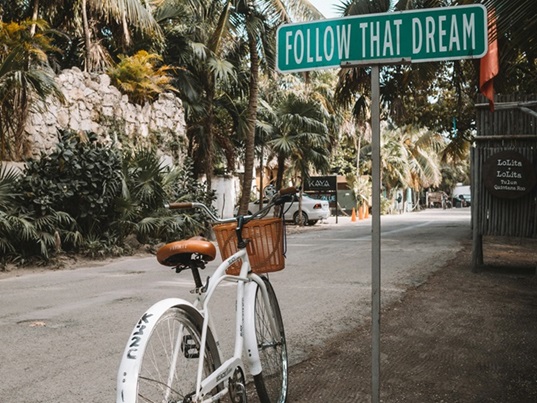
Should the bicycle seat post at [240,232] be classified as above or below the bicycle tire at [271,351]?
above

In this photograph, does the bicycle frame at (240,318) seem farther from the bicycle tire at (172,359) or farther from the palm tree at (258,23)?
the palm tree at (258,23)

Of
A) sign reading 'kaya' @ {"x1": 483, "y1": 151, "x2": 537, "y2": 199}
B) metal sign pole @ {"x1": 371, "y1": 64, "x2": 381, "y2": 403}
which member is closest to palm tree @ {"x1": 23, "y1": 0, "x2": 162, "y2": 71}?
sign reading 'kaya' @ {"x1": 483, "y1": 151, "x2": 537, "y2": 199}

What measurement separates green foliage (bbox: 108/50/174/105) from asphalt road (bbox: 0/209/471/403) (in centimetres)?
551

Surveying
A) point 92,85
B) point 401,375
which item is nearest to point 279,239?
point 401,375

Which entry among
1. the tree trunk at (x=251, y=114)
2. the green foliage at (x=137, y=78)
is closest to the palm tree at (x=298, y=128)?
the tree trunk at (x=251, y=114)

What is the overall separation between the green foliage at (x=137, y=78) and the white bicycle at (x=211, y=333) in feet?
42.1

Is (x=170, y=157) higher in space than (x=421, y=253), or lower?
higher

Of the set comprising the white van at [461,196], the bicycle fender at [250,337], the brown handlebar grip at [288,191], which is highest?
the brown handlebar grip at [288,191]

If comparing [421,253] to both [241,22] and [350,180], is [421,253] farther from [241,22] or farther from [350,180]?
[350,180]

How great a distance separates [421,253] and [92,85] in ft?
29.1

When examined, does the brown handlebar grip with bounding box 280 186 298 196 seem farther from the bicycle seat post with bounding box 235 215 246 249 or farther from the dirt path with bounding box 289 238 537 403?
the dirt path with bounding box 289 238 537 403

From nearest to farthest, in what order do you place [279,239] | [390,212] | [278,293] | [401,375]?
[279,239], [401,375], [278,293], [390,212]

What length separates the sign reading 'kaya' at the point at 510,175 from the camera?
8219 mm

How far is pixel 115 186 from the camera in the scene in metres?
11.9
